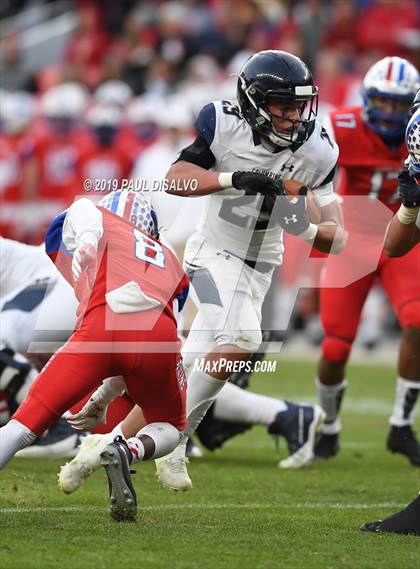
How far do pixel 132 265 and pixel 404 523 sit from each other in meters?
1.25

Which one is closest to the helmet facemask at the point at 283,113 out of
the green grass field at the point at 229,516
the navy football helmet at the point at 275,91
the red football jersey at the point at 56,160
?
the navy football helmet at the point at 275,91

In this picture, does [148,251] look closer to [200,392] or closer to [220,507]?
[200,392]

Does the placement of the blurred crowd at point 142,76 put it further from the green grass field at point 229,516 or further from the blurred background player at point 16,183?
the green grass field at point 229,516

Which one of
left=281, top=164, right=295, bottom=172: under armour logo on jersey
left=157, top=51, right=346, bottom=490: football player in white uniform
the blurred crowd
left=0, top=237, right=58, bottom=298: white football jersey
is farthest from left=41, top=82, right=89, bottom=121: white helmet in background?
left=281, top=164, right=295, bottom=172: under armour logo on jersey

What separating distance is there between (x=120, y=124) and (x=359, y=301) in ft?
20.5

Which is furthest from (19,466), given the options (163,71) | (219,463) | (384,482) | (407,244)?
(163,71)

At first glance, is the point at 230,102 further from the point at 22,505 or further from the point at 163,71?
the point at 163,71

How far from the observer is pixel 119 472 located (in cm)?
392

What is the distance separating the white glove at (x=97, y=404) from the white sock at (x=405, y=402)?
211cm

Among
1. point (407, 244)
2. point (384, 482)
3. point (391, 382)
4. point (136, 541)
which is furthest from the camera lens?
point (391, 382)

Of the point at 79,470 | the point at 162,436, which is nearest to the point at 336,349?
the point at 162,436

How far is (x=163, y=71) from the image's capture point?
1329 centimetres

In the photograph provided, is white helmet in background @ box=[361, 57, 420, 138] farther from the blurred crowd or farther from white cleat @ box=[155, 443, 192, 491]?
the blurred crowd

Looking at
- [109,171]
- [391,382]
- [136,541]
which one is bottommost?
[391,382]
